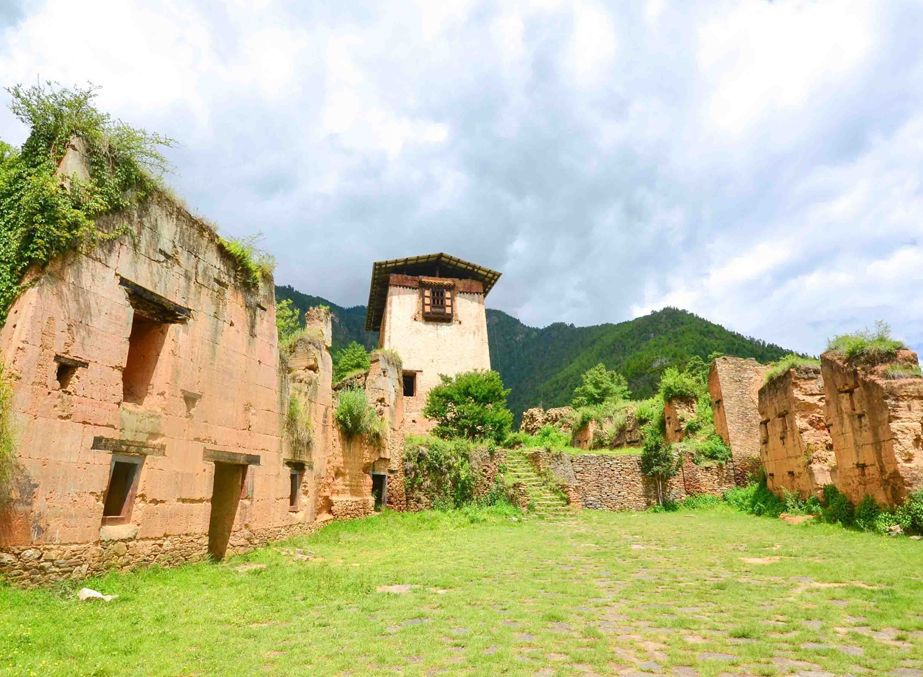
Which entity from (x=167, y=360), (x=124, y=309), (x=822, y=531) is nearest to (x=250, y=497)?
(x=167, y=360)

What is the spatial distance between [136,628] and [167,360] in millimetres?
4921

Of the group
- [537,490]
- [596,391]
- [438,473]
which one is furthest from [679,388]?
[596,391]

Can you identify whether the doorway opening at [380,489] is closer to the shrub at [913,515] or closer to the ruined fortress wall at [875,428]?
the ruined fortress wall at [875,428]

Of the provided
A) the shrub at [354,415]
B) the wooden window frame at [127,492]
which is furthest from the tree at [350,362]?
the wooden window frame at [127,492]

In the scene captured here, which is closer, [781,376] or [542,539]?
[542,539]

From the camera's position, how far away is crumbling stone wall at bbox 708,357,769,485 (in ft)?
67.9

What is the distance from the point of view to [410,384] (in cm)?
3164

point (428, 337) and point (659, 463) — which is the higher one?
point (428, 337)

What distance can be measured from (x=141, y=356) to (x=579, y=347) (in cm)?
6634

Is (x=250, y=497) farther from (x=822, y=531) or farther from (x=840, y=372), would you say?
(x=840, y=372)

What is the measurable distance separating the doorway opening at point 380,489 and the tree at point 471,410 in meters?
6.49

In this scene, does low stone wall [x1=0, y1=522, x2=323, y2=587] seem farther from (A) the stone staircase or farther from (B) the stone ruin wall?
(A) the stone staircase

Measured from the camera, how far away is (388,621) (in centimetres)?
607

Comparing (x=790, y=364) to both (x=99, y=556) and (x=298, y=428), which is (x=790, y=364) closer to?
(x=298, y=428)
